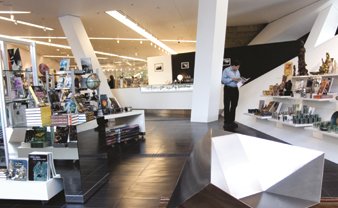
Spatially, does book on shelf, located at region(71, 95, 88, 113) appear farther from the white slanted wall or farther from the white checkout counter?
the white checkout counter

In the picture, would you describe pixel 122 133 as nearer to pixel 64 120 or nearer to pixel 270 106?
pixel 64 120

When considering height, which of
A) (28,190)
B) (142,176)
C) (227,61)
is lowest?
(142,176)

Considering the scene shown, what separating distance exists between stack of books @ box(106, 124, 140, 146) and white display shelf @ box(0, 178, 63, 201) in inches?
77.3

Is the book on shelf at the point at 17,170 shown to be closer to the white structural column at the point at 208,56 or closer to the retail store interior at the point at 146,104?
the retail store interior at the point at 146,104

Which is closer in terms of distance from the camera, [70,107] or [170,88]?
[70,107]

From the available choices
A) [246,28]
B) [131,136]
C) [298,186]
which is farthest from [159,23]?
[298,186]

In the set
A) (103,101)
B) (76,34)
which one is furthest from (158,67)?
(103,101)

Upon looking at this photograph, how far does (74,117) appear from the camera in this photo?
7.47 ft

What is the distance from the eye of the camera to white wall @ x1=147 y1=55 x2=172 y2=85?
12359 millimetres

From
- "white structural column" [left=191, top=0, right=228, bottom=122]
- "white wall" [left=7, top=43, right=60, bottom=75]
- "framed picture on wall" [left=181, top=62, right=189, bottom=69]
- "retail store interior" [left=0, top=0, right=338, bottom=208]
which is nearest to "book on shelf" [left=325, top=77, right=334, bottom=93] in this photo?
"retail store interior" [left=0, top=0, right=338, bottom=208]

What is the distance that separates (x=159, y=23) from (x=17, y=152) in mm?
8285

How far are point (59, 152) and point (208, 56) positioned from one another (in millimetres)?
4651

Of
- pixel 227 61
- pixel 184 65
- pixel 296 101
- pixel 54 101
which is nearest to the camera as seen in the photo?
pixel 54 101

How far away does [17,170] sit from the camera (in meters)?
2.29
